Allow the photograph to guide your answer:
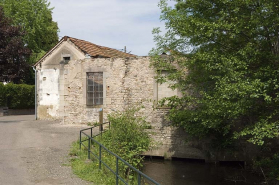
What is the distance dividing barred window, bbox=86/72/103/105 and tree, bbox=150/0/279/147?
19.8 ft

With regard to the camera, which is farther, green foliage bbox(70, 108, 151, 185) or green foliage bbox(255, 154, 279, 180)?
green foliage bbox(255, 154, 279, 180)

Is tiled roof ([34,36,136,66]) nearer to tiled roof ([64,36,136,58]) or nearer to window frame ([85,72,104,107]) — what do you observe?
tiled roof ([64,36,136,58])

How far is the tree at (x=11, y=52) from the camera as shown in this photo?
104 ft

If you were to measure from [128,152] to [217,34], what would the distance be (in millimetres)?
4898

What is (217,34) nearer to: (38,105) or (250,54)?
(250,54)

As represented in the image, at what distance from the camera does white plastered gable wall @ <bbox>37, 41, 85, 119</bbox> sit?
22312 millimetres

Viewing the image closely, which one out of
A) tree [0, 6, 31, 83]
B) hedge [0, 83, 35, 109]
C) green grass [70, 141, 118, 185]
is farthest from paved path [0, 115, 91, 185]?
tree [0, 6, 31, 83]

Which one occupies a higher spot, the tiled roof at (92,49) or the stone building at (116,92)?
the tiled roof at (92,49)

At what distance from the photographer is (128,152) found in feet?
38.4

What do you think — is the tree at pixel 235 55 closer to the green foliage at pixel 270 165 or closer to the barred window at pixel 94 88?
the green foliage at pixel 270 165

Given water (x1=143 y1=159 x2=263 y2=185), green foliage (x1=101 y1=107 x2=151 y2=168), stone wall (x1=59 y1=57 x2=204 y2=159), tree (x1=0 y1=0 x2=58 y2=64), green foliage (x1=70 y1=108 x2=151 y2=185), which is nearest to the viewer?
green foliage (x1=70 y1=108 x2=151 y2=185)

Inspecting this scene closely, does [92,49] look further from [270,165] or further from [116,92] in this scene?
[270,165]

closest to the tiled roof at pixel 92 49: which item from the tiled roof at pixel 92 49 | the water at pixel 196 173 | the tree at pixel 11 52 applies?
the tiled roof at pixel 92 49

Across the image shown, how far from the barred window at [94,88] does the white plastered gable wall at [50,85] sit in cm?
509
